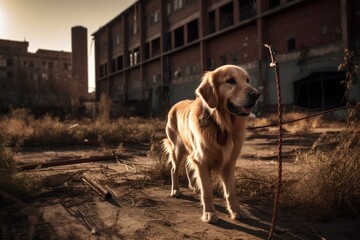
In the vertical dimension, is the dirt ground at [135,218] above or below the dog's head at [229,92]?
below

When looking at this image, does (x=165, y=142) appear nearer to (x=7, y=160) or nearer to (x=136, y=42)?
(x=7, y=160)

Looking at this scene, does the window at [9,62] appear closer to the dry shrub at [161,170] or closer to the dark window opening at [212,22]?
the dark window opening at [212,22]

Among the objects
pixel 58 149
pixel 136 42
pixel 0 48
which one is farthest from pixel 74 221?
pixel 0 48

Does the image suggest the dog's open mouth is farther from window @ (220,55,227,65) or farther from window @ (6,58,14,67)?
window @ (6,58,14,67)

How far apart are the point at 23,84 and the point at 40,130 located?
5941 centimetres

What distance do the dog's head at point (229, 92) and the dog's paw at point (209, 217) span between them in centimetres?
111

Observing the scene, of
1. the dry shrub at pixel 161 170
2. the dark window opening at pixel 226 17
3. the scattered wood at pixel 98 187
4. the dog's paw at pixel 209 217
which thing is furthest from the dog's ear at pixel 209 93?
the dark window opening at pixel 226 17

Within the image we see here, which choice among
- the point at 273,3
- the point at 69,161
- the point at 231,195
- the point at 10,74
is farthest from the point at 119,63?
the point at 231,195

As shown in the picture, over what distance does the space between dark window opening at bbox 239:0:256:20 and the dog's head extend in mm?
22827

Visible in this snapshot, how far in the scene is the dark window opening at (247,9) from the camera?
82.4 feet

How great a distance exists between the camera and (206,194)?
Answer: 11.9 feet

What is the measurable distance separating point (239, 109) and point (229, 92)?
0.77ft

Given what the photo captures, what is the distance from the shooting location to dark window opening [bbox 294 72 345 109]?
20.8 meters

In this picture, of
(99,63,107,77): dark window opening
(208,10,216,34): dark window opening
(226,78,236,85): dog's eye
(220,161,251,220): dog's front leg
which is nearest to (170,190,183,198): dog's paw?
(220,161,251,220): dog's front leg
